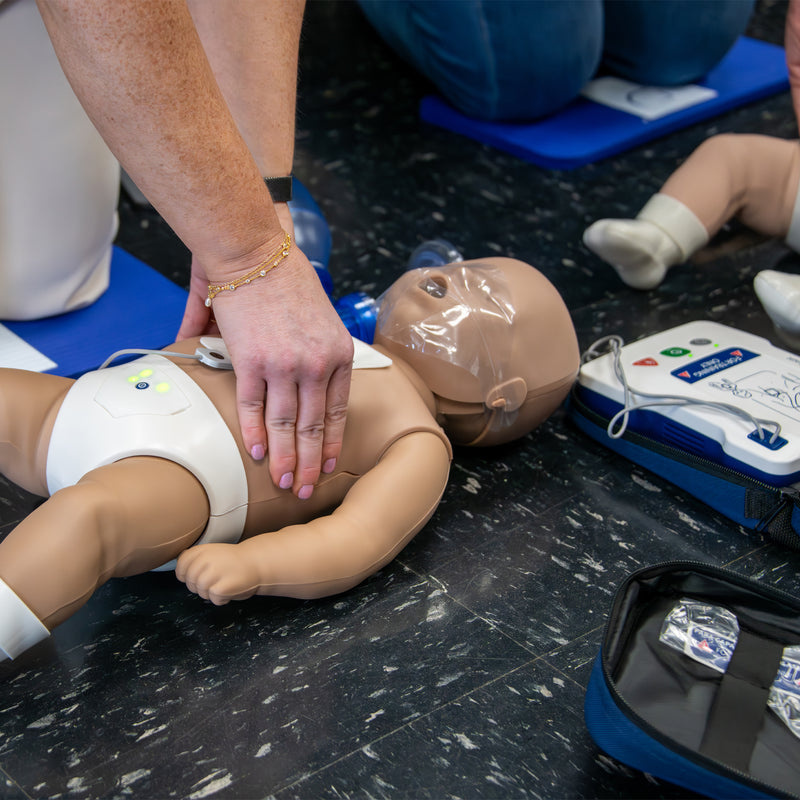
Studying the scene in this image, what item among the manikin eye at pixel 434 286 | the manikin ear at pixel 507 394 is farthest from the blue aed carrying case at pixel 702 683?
the manikin eye at pixel 434 286

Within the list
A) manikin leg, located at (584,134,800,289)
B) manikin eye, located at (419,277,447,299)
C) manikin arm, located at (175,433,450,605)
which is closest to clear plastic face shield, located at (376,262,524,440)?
manikin eye, located at (419,277,447,299)

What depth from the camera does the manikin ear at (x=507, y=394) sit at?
1184 mm

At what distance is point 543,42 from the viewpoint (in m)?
2.06

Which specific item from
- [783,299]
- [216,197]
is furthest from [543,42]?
[216,197]

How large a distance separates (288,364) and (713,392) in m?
0.58

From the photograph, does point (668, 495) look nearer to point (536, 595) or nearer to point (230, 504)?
point (536, 595)

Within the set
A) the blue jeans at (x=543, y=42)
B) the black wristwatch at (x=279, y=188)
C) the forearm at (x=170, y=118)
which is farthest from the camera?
the blue jeans at (x=543, y=42)

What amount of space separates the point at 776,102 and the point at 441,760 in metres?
Answer: 2.05

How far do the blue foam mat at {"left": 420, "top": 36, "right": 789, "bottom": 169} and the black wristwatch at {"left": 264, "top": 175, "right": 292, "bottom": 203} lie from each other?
3.25ft

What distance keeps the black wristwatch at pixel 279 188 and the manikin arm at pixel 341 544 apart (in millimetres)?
383

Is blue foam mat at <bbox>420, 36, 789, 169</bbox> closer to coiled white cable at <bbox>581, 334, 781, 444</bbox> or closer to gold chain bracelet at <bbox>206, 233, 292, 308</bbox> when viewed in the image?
coiled white cable at <bbox>581, 334, 781, 444</bbox>

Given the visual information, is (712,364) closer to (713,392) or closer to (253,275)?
(713,392)

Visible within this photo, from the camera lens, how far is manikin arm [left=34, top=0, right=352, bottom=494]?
0.91 metres

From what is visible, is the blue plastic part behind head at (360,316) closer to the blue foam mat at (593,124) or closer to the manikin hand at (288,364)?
the manikin hand at (288,364)
